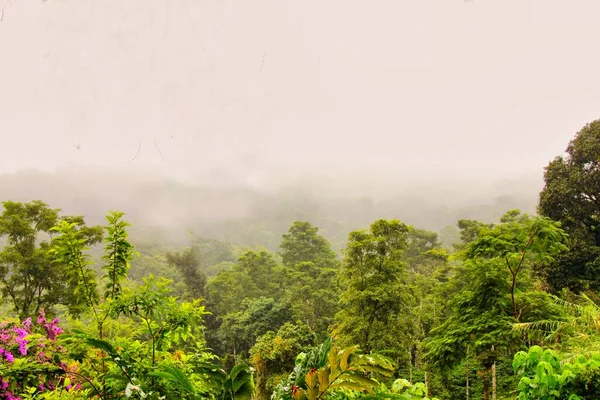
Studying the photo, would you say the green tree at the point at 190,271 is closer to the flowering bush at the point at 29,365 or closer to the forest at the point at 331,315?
the forest at the point at 331,315

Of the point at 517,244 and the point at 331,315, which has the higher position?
the point at 517,244

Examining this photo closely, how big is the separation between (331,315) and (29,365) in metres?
20.7

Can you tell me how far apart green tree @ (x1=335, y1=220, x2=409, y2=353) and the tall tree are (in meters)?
5.41

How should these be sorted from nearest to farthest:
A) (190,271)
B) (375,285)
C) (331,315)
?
(375,285), (331,315), (190,271)

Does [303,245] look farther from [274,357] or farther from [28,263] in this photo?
[28,263]

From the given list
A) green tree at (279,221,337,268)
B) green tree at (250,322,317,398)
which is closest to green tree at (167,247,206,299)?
green tree at (279,221,337,268)

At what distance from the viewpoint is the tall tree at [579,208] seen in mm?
10898

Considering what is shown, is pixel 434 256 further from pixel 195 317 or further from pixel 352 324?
pixel 195 317

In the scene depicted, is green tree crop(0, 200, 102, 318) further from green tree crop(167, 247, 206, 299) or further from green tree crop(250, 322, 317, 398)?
green tree crop(167, 247, 206, 299)

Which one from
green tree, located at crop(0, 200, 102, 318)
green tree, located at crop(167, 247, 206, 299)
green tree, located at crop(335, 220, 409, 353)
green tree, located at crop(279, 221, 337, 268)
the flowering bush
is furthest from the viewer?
green tree, located at crop(279, 221, 337, 268)

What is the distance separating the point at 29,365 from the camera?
2047mm

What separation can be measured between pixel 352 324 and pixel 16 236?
12.0 metres

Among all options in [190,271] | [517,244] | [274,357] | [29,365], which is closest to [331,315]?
[274,357]

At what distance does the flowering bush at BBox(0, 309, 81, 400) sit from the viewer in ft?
6.74
